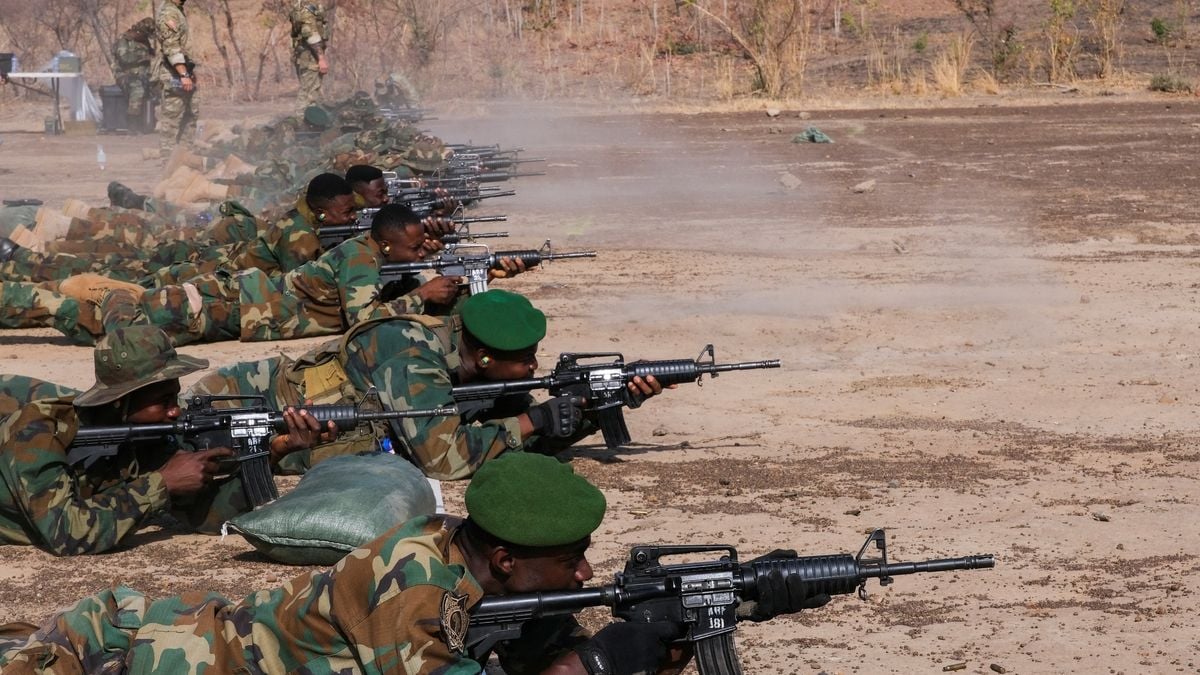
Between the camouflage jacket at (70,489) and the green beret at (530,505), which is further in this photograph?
the camouflage jacket at (70,489)

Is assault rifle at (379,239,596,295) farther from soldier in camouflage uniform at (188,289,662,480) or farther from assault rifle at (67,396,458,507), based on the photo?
assault rifle at (67,396,458,507)

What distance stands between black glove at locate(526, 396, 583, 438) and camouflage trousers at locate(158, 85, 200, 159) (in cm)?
1511

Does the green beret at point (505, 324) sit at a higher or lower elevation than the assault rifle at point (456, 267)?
higher

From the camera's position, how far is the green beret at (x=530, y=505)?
3469mm

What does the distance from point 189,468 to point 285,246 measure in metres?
4.96

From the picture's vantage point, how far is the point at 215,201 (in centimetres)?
1597

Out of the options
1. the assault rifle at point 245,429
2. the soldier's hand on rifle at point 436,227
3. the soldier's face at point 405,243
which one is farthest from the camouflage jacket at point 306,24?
the assault rifle at point 245,429

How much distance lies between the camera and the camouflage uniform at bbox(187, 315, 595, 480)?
6598 mm

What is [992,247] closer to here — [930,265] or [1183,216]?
[930,265]

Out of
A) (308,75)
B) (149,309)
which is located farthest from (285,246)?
(308,75)

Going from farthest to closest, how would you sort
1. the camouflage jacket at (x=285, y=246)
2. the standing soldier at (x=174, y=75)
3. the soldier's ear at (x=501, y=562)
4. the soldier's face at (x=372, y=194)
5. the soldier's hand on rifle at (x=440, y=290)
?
the standing soldier at (x=174, y=75), the soldier's face at (x=372, y=194), the camouflage jacket at (x=285, y=246), the soldier's hand on rifle at (x=440, y=290), the soldier's ear at (x=501, y=562)

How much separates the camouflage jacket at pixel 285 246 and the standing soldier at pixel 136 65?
15177mm

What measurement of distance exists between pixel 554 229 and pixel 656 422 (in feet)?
23.3

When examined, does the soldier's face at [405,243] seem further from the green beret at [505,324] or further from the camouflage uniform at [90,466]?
the camouflage uniform at [90,466]
